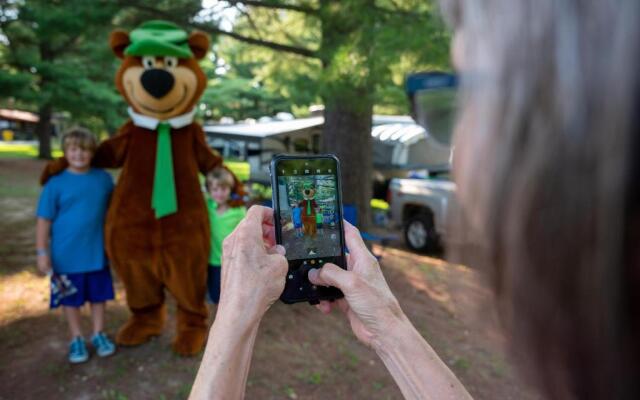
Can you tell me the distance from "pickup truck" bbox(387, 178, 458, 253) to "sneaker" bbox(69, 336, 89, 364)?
16.4 feet

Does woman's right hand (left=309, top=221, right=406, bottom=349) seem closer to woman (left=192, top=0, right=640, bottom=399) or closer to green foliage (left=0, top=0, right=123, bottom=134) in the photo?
woman (left=192, top=0, right=640, bottom=399)

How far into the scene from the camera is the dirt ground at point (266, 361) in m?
3.12

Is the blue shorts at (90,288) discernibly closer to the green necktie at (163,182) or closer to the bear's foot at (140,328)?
the bear's foot at (140,328)

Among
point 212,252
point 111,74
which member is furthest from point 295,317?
point 111,74

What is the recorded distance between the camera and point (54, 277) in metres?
3.23

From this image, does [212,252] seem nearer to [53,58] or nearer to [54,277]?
[54,277]

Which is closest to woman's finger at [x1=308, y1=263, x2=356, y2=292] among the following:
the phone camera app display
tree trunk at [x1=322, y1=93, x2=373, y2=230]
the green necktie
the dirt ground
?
the phone camera app display

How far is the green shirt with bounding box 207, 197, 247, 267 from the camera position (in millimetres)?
3723

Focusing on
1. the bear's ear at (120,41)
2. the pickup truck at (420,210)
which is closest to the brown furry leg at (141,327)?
the bear's ear at (120,41)

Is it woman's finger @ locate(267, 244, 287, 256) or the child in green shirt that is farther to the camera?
the child in green shirt

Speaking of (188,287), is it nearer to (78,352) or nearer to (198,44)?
(78,352)

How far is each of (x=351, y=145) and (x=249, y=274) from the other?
4139 millimetres

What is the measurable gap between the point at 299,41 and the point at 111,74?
1024cm

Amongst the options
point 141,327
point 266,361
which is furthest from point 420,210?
point 141,327
